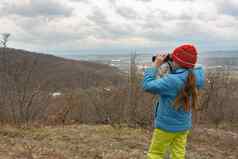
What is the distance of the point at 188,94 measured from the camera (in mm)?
3766

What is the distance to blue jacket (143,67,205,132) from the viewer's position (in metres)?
3.68

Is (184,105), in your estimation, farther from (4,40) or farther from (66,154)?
(4,40)

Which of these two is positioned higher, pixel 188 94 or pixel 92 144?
pixel 188 94

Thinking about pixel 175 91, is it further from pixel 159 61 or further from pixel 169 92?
pixel 159 61

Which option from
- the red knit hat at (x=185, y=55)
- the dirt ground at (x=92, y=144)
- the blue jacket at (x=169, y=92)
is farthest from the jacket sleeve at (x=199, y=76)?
the dirt ground at (x=92, y=144)

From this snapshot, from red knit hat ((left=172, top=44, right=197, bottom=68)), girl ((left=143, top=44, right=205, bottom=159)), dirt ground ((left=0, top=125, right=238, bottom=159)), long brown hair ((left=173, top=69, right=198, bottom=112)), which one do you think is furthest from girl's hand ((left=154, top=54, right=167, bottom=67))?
dirt ground ((left=0, top=125, right=238, bottom=159))

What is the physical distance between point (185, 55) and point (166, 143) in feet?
3.24

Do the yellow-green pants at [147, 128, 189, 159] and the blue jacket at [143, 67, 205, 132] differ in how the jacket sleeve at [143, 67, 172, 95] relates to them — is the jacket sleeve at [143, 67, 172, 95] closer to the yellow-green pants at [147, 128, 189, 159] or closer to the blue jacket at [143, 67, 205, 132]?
the blue jacket at [143, 67, 205, 132]

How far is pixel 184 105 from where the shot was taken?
12.4 feet

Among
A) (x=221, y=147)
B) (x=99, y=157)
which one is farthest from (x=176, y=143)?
(x=221, y=147)

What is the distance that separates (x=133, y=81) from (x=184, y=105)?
695 cm

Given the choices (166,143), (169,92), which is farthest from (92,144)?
(169,92)

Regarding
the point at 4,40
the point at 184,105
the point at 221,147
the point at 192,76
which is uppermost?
the point at 4,40

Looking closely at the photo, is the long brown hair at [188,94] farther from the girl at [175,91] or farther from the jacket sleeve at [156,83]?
the jacket sleeve at [156,83]
